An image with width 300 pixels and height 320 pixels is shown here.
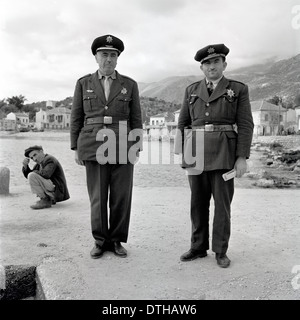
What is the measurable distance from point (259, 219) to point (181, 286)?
297cm

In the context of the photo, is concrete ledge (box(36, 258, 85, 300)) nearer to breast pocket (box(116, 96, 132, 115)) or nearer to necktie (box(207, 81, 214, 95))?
breast pocket (box(116, 96, 132, 115))

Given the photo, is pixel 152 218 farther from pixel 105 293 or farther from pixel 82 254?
pixel 105 293

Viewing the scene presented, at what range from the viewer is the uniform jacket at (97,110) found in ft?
13.6

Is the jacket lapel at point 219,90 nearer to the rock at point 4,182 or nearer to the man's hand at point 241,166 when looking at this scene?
the man's hand at point 241,166

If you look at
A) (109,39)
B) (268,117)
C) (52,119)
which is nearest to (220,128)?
(109,39)

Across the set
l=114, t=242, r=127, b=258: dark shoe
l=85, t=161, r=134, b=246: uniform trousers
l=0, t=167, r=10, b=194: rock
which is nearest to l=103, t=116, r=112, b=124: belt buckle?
l=85, t=161, r=134, b=246: uniform trousers

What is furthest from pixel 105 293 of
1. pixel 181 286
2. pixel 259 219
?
pixel 259 219

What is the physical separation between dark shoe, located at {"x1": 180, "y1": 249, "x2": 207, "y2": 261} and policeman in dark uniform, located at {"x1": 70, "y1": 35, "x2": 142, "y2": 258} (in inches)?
25.8

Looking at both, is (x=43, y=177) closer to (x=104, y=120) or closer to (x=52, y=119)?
(x=104, y=120)

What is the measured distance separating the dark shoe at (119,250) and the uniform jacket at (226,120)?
4.12ft

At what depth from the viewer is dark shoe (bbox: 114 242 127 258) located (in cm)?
416

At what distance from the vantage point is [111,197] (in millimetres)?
4305

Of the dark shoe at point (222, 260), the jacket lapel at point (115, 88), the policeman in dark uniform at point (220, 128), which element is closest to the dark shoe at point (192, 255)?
the policeman in dark uniform at point (220, 128)

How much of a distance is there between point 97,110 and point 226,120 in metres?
1.37
